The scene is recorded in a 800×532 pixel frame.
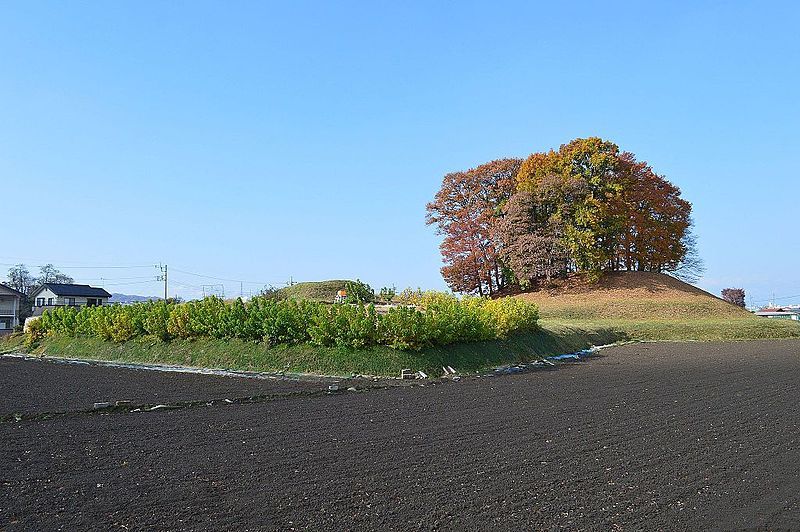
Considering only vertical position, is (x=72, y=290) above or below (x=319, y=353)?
above

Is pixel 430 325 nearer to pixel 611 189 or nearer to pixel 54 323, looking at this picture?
pixel 54 323

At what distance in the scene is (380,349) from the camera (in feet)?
45.0

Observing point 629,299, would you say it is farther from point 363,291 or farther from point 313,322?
point 313,322

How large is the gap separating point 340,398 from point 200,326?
7.11 meters

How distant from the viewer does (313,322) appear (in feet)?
46.9

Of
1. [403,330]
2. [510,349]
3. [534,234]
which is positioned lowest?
[510,349]

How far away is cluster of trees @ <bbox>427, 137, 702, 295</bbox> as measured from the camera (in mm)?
36469

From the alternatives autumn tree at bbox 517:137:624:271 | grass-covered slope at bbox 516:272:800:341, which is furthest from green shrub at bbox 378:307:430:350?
autumn tree at bbox 517:137:624:271

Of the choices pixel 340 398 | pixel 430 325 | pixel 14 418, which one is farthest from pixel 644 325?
pixel 14 418

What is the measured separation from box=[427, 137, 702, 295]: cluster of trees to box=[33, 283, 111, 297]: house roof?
34.3 meters

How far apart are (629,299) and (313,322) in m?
24.2

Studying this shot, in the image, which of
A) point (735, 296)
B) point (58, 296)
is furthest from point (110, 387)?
point (735, 296)

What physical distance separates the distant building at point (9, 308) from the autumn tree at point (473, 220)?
1224 inches

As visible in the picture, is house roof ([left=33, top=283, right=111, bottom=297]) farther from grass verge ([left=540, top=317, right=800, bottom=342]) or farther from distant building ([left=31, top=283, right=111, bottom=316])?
grass verge ([left=540, top=317, right=800, bottom=342])
